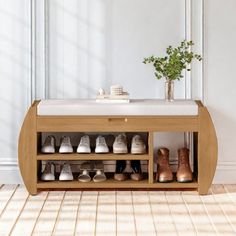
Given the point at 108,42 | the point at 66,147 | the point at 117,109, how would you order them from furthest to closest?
the point at 108,42, the point at 66,147, the point at 117,109

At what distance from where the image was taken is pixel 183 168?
16.3 ft

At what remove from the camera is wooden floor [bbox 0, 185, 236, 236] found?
13.3 ft

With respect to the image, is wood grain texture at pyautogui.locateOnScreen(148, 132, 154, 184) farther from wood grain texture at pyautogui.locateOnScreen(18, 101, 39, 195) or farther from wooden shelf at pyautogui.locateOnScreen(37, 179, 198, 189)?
wood grain texture at pyautogui.locateOnScreen(18, 101, 39, 195)

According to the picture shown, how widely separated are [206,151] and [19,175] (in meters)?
1.32

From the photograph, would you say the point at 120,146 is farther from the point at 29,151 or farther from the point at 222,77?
the point at 222,77

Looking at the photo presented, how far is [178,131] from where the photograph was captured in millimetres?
4902

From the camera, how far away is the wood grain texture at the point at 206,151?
15.8 ft

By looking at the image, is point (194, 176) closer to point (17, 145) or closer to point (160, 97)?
point (160, 97)

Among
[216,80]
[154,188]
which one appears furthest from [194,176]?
[216,80]

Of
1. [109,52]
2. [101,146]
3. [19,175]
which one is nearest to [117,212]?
[101,146]

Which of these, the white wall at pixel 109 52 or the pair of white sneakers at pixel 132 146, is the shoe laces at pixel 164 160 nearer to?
the pair of white sneakers at pixel 132 146

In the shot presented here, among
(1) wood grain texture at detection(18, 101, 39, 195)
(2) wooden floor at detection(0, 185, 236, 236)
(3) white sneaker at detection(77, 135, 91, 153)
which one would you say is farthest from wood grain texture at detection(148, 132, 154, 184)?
(1) wood grain texture at detection(18, 101, 39, 195)

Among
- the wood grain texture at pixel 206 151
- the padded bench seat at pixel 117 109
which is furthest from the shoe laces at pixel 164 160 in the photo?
the padded bench seat at pixel 117 109

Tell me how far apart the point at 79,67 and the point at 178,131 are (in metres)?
0.83
